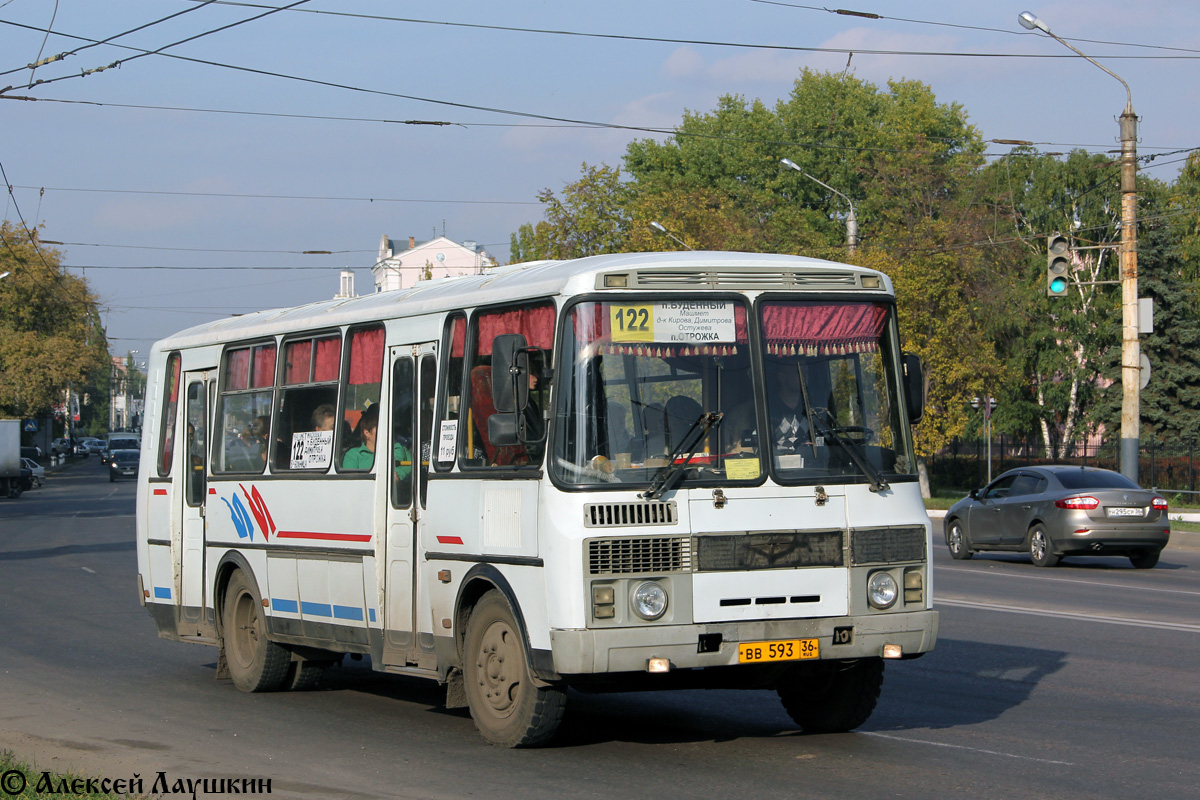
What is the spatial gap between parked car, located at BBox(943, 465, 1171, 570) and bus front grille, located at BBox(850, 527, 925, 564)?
1391cm

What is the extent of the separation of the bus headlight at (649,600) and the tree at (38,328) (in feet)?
236

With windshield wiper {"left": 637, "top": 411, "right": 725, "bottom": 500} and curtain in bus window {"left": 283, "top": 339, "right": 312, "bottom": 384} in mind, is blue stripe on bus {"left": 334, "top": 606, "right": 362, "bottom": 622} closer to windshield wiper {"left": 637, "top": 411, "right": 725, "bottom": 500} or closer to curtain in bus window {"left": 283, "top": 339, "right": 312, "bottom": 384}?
curtain in bus window {"left": 283, "top": 339, "right": 312, "bottom": 384}

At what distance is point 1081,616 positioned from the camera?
1484 centimetres

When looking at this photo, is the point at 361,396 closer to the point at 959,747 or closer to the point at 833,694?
the point at 833,694

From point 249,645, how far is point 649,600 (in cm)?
477

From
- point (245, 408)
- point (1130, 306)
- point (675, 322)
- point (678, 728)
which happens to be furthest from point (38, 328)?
point (675, 322)

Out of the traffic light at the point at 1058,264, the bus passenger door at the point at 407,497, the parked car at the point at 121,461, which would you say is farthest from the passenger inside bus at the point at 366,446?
the parked car at the point at 121,461

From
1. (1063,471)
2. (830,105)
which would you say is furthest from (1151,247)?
(1063,471)

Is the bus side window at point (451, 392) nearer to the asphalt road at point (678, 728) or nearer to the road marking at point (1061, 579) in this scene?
the asphalt road at point (678, 728)

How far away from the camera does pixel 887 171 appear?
4653 centimetres

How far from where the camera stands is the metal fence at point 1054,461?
3906 cm

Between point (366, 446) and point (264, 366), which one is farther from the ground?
point (264, 366)

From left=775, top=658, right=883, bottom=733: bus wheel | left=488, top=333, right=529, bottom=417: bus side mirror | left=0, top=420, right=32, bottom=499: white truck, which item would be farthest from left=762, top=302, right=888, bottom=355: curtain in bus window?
left=0, top=420, right=32, bottom=499: white truck

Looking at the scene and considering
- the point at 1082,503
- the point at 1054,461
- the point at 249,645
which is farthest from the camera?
the point at 1054,461
